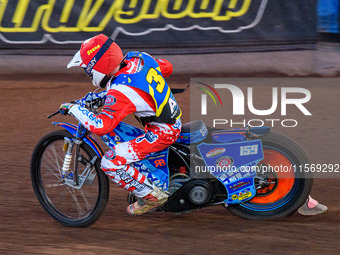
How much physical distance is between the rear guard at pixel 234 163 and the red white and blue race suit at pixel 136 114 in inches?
15.0

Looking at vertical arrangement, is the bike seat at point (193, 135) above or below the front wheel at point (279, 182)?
above

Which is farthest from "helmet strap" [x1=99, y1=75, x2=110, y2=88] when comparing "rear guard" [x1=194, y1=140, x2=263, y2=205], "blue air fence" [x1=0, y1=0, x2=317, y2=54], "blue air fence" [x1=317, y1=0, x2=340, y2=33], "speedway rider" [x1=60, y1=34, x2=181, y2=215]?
"blue air fence" [x1=317, y1=0, x2=340, y2=33]

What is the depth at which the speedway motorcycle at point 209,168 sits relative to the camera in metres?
4.98

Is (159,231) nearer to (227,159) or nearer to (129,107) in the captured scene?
(227,159)

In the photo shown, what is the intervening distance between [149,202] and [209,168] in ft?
2.02

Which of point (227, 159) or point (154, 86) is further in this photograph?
point (227, 159)

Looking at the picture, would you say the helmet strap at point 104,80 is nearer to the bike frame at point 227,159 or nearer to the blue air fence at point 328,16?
the bike frame at point 227,159

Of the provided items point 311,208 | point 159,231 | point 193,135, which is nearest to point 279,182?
point 311,208

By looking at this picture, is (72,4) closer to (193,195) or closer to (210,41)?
(210,41)

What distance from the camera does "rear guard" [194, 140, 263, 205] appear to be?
16.4 ft

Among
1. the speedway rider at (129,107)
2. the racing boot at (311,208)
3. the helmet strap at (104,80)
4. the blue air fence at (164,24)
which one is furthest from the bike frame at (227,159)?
the blue air fence at (164,24)

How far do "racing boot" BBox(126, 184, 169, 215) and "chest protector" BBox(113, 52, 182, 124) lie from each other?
0.65m

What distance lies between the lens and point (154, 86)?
15.4ft

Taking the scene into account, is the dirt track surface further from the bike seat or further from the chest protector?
the chest protector
